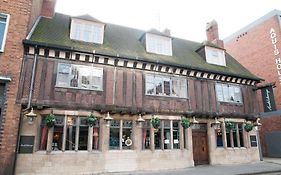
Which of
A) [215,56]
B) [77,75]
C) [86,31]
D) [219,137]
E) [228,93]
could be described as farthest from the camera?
[215,56]

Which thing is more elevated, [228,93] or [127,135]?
[228,93]

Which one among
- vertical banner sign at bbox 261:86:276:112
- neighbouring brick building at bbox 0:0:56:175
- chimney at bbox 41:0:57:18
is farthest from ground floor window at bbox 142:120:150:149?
chimney at bbox 41:0:57:18

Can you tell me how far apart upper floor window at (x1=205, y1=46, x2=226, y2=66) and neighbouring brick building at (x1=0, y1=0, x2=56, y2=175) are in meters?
12.2

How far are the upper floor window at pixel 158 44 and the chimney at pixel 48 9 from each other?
6650 millimetres

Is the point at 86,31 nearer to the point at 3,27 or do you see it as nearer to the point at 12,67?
the point at 3,27

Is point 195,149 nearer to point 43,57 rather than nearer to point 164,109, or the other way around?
point 164,109

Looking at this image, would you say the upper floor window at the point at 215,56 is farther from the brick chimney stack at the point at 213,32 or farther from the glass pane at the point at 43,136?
the glass pane at the point at 43,136

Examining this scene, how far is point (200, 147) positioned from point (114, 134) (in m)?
→ 5.89

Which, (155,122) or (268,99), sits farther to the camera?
(268,99)

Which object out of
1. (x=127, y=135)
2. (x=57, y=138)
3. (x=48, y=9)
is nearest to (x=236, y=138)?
(x=127, y=135)

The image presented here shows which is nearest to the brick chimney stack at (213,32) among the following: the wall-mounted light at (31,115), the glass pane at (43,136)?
the glass pane at (43,136)

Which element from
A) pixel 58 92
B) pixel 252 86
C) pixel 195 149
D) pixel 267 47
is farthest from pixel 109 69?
pixel 267 47

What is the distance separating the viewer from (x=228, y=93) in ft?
48.6

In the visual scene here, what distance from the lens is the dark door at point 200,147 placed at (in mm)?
13203
